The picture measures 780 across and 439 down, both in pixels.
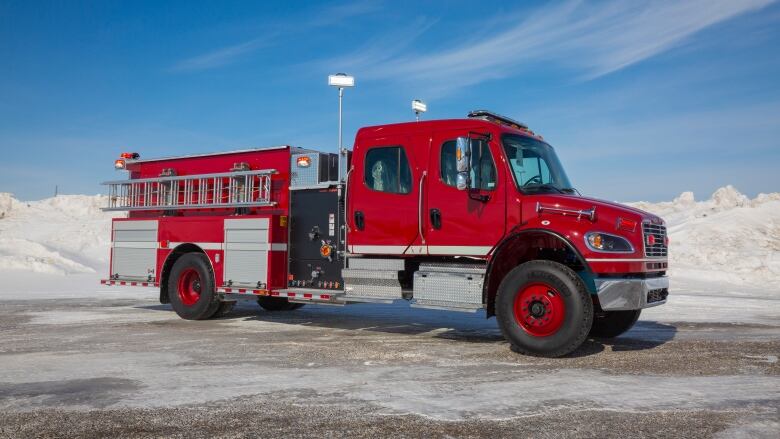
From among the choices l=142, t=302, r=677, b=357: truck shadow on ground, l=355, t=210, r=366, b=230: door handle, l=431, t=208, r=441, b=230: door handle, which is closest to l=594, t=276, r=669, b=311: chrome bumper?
l=142, t=302, r=677, b=357: truck shadow on ground

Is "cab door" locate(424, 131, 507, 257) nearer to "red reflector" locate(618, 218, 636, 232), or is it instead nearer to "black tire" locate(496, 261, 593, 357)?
"black tire" locate(496, 261, 593, 357)

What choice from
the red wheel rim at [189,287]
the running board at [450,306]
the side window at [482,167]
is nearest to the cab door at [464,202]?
the side window at [482,167]

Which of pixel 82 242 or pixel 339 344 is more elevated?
pixel 82 242

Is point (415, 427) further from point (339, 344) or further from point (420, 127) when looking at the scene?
point (420, 127)

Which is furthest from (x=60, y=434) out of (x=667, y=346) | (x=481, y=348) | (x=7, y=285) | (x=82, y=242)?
(x=82, y=242)

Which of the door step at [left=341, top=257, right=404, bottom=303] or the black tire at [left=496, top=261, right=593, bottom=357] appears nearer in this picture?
the black tire at [left=496, top=261, right=593, bottom=357]

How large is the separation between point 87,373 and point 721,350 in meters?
7.52

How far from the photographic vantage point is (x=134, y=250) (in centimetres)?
1238

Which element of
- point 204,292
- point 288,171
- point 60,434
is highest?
point 288,171

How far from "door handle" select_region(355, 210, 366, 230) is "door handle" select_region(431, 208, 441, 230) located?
1178mm

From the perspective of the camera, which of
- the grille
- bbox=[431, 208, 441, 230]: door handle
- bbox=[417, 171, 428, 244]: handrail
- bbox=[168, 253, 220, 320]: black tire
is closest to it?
the grille

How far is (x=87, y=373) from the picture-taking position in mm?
6641

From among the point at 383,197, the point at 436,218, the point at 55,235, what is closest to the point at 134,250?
the point at 383,197

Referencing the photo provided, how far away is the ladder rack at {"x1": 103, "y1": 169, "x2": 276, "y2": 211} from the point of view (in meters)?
10.9
